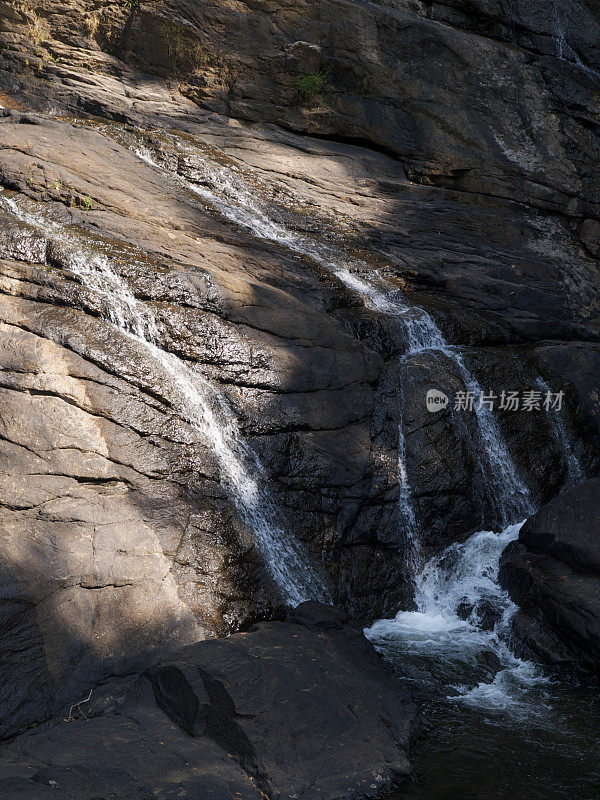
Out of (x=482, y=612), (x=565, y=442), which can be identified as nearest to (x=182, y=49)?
(x=565, y=442)

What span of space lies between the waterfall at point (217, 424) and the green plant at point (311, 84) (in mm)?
8176

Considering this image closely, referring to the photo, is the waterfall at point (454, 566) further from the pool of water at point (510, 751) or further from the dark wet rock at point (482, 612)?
the pool of water at point (510, 751)

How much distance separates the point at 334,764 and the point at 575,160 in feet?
43.8

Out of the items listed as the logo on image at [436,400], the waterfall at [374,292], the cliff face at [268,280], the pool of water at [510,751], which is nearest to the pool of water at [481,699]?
the pool of water at [510,751]

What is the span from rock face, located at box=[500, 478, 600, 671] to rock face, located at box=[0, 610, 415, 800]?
1.82 m

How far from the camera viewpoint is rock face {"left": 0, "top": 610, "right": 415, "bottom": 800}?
3.90m

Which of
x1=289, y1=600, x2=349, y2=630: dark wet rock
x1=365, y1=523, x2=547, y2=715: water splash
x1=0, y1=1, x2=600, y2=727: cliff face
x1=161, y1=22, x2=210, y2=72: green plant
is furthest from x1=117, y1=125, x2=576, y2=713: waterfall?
x1=161, y1=22, x2=210, y2=72: green plant

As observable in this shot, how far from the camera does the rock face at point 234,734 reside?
153 inches

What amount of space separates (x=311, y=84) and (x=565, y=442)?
9.27 m

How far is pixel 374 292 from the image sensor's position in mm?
10000

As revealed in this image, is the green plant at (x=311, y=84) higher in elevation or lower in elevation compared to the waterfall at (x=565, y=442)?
higher

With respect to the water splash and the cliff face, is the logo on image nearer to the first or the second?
the cliff face

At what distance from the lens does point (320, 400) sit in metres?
7.61

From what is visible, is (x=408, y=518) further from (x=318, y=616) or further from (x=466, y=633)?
(x=318, y=616)
